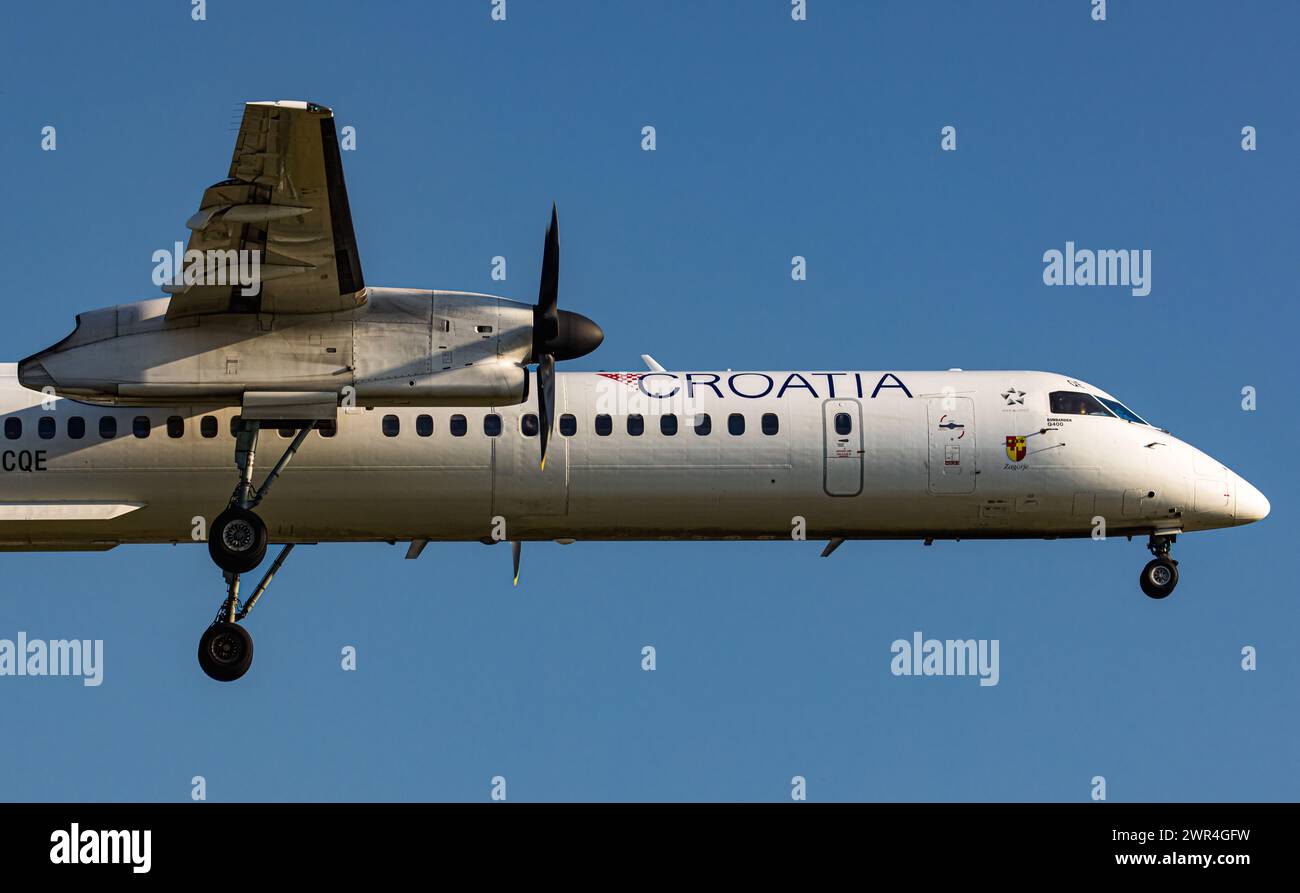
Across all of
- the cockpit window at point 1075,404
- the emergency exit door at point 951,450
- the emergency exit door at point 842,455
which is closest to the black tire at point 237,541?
the emergency exit door at point 842,455

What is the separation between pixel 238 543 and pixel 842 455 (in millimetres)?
9656

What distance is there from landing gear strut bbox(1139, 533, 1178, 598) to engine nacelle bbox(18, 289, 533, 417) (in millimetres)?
11673

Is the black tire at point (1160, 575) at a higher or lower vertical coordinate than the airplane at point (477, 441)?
lower

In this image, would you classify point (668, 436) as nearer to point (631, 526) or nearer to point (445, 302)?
point (631, 526)

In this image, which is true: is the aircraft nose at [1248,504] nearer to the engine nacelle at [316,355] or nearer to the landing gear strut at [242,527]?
the engine nacelle at [316,355]

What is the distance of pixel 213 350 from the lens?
27.9 metres

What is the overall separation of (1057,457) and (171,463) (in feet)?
47.1

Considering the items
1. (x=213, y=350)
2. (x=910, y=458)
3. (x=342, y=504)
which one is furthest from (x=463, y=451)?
(x=910, y=458)

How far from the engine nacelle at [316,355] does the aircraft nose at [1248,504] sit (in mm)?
12809

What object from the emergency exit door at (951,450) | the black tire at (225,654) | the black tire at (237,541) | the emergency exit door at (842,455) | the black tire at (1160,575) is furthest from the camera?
the black tire at (1160,575)

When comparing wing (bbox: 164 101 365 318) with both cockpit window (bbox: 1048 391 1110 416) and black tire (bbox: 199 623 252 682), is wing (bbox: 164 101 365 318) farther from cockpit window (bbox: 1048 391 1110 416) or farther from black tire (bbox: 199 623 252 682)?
cockpit window (bbox: 1048 391 1110 416)

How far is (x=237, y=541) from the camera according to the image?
2891 cm

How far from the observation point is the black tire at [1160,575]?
→ 32562 mm

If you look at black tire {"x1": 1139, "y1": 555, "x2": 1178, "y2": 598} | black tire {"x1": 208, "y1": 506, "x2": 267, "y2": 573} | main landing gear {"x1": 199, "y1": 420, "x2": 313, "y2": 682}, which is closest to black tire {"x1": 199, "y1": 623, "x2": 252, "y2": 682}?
main landing gear {"x1": 199, "y1": 420, "x2": 313, "y2": 682}
